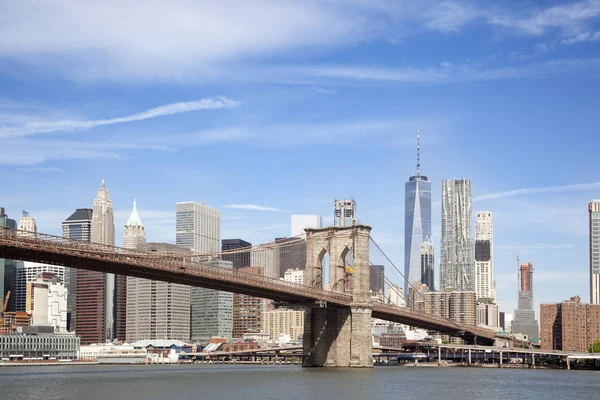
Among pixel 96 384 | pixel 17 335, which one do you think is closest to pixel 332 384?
pixel 96 384

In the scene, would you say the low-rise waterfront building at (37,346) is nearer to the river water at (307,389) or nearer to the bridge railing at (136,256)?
the bridge railing at (136,256)

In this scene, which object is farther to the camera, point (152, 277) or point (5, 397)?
point (152, 277)

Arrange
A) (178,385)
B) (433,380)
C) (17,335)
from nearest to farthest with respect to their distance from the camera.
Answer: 1. (178,385)
2. (433,380)
3. (17,335)

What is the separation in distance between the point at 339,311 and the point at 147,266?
892 inches

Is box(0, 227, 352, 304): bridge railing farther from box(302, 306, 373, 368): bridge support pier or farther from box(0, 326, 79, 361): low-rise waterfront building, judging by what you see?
box(0, 326, 79, 361): low-rise waterfront building

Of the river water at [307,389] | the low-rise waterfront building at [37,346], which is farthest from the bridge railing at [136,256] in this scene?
the low-rise waterfront building at [37,346]

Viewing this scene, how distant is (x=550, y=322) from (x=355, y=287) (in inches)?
4311

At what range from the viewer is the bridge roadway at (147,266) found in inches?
2133

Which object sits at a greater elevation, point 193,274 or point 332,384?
point 193,274

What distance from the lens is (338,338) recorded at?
78.8 metres

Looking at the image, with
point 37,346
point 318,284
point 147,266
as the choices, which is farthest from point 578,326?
point 147,266

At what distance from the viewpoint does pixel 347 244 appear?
269 ft

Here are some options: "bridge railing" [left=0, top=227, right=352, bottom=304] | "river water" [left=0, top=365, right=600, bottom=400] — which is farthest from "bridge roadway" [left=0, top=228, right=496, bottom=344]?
"river water" [left=0, top=365, right=600, bottom=400]

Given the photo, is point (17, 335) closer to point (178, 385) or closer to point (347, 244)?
point (347, 244)
